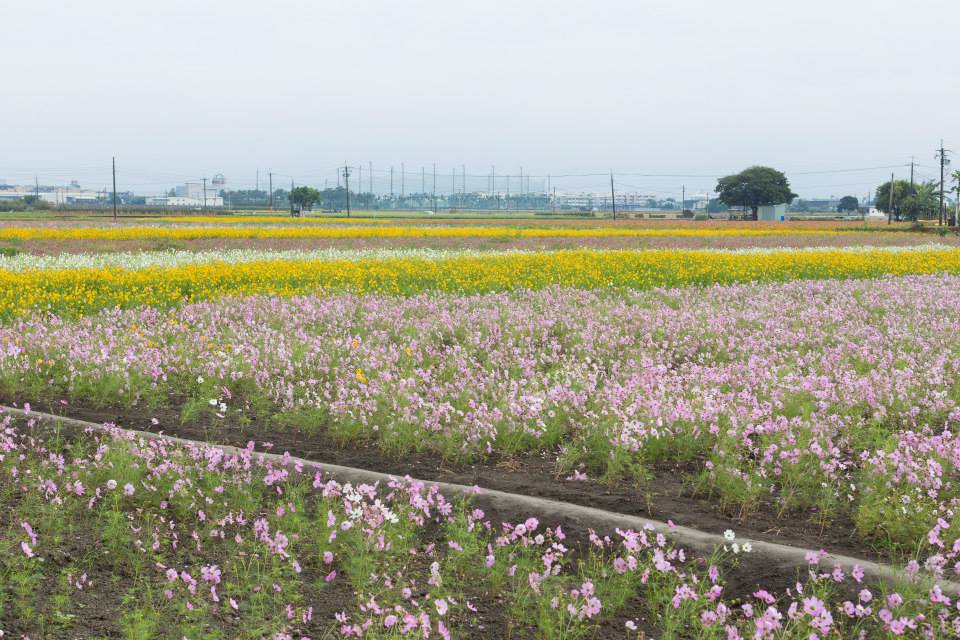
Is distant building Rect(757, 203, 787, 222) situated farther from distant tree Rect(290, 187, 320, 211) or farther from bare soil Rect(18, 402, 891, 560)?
bare soil Rect(18, 402, 891, 560)

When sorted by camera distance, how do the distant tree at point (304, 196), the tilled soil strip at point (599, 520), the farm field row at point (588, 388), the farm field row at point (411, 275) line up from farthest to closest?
the distant tree at point (304, 196) < the farm field row at point (411, 275) < the farm field row at point (588, 388) < the tilled soil strip at point (599, 520)

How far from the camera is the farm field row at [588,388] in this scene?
19.8 ft

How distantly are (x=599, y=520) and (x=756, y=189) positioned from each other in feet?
435

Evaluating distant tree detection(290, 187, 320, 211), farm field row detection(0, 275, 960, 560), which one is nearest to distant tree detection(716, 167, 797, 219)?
distant tree detection(290, 187, 320, 211)

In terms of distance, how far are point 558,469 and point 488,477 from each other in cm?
57

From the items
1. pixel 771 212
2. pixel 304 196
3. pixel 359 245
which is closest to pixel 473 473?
pixel 359 245

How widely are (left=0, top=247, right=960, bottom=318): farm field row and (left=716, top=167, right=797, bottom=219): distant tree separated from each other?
351 feet

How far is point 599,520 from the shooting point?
17.4 ft

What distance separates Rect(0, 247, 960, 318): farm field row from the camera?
15680 mm

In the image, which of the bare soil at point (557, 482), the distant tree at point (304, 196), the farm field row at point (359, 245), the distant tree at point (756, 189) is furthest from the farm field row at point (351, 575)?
the distant tree at point (304, 196)

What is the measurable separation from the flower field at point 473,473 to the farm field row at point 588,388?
0.04 metres

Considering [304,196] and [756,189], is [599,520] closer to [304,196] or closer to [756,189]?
[756,189]

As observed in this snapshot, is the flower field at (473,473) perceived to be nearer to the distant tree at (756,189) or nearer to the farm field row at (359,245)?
the farm field row at (359,245)

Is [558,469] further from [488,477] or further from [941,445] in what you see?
[941,445]
